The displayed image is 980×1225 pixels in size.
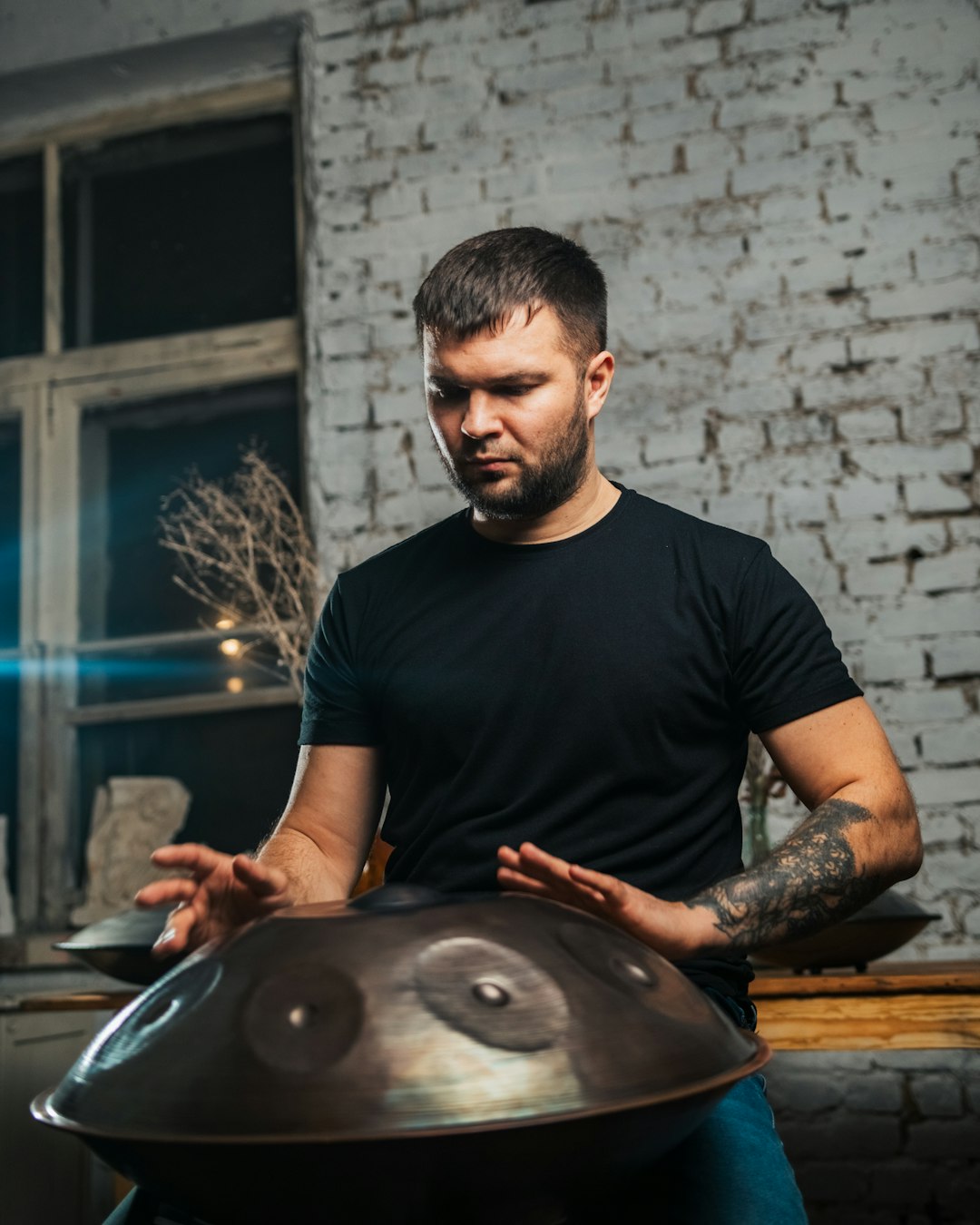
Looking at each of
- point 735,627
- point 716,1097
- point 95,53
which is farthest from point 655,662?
point 95,53

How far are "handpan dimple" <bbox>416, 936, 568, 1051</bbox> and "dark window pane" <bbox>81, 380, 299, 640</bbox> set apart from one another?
254 cm

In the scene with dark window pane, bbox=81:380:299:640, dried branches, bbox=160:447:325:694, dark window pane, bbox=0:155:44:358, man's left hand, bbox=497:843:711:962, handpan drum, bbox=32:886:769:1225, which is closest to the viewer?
handpan drum, bbox=32:886:769:1225

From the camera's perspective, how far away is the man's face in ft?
4.72

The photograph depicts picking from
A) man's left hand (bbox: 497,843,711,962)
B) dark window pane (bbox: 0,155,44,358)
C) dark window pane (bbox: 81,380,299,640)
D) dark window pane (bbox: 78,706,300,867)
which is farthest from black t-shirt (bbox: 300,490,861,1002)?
dark window pane (bbox: 0,155,44,358)

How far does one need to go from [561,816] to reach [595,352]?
0.57 metres

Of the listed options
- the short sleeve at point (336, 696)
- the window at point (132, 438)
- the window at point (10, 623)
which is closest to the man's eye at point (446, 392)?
the short sleeve at point (336, 696)

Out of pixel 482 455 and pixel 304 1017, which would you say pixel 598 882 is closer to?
pixel 304 1017

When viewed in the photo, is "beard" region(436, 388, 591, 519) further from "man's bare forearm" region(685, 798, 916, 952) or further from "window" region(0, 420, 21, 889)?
"window" region(0, 420, 21, 889)

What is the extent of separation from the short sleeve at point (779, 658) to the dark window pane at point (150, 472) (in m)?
2.07

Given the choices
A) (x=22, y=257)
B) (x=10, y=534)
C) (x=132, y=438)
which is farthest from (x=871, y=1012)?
(x=22, y=257)

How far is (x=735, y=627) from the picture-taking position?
142 cm

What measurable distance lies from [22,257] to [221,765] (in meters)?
1.63

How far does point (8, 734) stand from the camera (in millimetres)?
3389

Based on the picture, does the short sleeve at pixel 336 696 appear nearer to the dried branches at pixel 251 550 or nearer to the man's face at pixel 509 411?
the man's face at pixel 509 411
